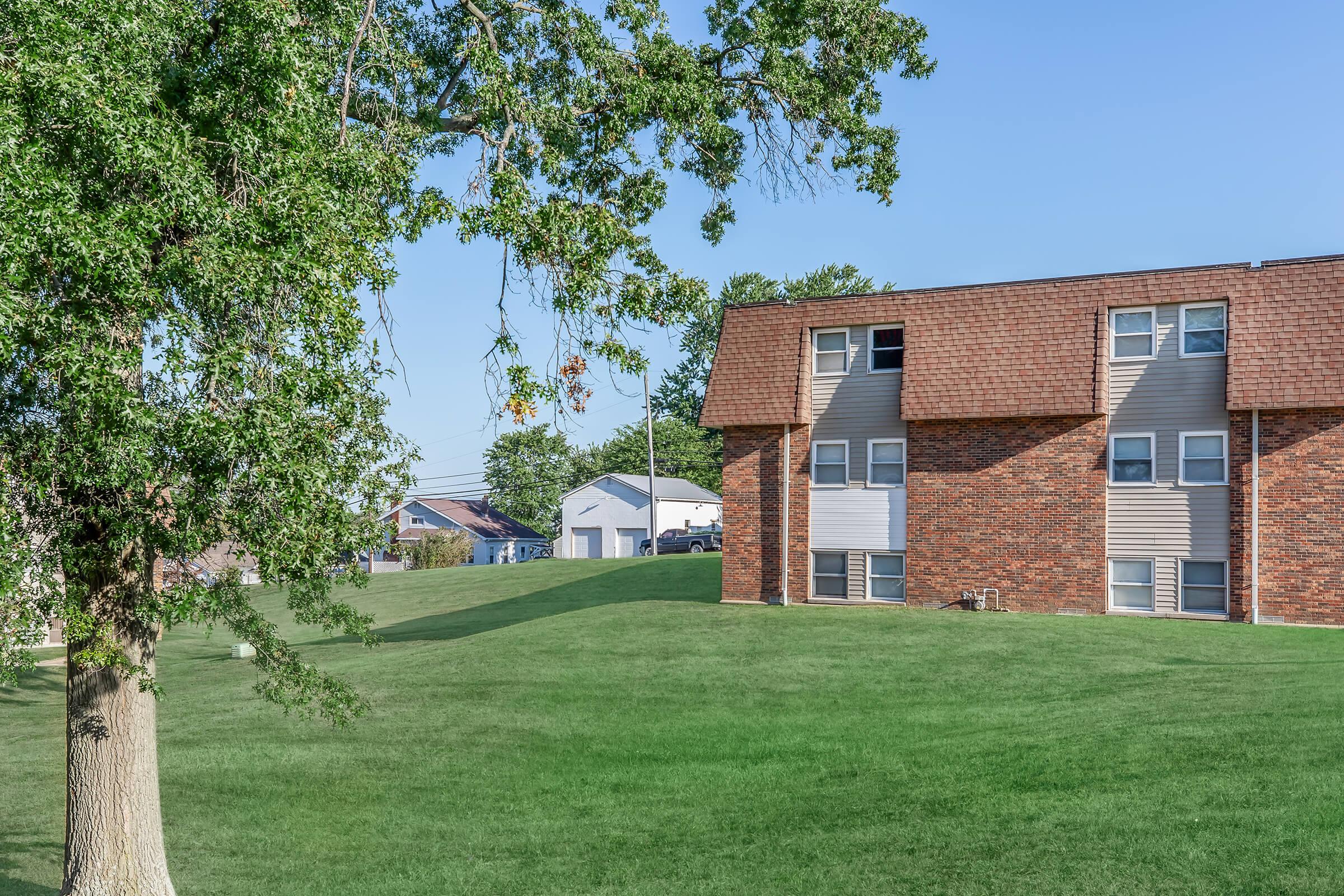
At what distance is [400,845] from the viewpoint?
12.3m

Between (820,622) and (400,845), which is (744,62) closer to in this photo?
(400,845)

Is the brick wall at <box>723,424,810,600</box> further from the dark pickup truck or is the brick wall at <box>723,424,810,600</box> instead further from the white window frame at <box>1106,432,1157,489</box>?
the dark pickup truck

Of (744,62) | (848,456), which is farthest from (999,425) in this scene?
(744,62)

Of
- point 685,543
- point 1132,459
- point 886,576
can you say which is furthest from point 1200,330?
point 685,543

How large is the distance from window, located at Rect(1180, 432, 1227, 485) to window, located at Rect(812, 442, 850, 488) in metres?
7.62

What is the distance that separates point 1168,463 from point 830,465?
7743mm

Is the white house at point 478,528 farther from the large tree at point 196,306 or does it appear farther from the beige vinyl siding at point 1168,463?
the large tree at point 196,306

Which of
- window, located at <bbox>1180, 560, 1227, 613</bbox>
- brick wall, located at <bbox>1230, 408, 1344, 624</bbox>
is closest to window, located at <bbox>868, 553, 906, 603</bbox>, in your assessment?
window, located at <bbox>1180, 560, 1227, 613</bbox>

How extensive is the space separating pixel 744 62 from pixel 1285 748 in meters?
10.7

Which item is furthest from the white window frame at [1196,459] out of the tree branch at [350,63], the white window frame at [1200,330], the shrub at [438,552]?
the shrub at [438,552]

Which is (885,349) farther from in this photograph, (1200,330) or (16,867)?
(16,867)

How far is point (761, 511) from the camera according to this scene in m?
27.8

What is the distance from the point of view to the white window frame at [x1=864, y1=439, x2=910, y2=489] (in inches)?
1040

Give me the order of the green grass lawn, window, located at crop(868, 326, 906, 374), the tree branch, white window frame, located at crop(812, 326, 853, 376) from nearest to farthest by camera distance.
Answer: the tree branch → the green grass lawn → window, located at crop(868, 326, 906, 374) → white window frame, located at crop(812, 326, 853, 376)
